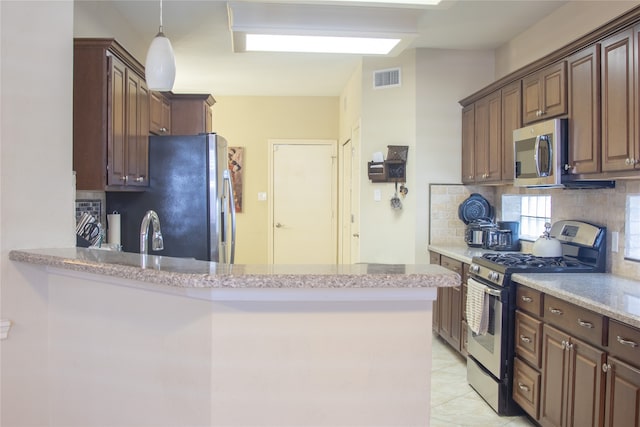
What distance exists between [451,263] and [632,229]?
139 centimetres

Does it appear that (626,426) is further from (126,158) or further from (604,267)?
(126,158)

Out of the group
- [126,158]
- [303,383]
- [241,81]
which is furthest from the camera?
[241,81]

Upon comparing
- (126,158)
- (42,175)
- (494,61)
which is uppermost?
(494,61)

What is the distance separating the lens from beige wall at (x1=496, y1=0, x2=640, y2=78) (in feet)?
9.91

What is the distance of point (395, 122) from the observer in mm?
4566

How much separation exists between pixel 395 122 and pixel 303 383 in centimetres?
354

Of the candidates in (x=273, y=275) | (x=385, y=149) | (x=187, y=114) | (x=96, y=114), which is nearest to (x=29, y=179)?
(x=273, y=275)

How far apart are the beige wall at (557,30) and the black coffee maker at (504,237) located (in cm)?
133

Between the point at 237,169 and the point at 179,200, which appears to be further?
the point at 237,169

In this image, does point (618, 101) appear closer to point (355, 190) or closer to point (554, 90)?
point (554, 90)

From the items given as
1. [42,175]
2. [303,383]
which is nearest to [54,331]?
[42,175]

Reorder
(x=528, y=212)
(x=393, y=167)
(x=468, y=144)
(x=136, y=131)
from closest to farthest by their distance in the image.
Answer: (x=136, y=131), (x=528, y=212), (x=468, y=144), (x=393, y=167)

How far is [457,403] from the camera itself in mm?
3078

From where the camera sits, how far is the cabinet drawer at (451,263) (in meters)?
3.72
